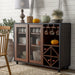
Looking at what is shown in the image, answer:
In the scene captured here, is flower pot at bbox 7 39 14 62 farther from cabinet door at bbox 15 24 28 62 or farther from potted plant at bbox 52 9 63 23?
potted plant at bbox 52 9 63 23

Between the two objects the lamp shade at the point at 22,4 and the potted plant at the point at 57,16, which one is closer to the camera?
the potted plant at the point at 57,16

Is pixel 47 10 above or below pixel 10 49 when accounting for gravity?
above

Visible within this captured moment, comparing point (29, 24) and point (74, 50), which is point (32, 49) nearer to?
point (29, 24)

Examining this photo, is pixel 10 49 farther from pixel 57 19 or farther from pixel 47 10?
pixel 57 19

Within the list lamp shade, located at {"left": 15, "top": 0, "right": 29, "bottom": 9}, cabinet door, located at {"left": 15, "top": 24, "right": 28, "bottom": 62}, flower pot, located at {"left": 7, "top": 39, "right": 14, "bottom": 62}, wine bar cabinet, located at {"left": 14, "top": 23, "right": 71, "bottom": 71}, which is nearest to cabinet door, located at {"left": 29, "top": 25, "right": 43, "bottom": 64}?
wine bar cabinet, located at {"left": 14, "top": 23, "right": 71, "bottom": 71}

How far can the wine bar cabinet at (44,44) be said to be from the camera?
4.02 m

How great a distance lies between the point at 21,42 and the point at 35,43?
415 millimetres

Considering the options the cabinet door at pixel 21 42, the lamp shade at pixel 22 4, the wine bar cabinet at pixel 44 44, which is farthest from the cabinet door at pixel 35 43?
the lamp shade at pixel 22 4

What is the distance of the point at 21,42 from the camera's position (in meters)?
4.58

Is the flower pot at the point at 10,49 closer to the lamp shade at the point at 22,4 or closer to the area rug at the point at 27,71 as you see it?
the area rug at the point at 27,71

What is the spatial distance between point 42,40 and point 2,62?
1371 millimetres

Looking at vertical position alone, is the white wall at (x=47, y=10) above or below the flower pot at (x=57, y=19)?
above

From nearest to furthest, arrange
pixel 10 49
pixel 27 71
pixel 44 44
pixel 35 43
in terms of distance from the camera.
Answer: pixel 27 71 < pixel 44 44 < pixel 35 43 < pixel 10 49

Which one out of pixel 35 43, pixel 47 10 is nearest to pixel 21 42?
pixel 35 43
